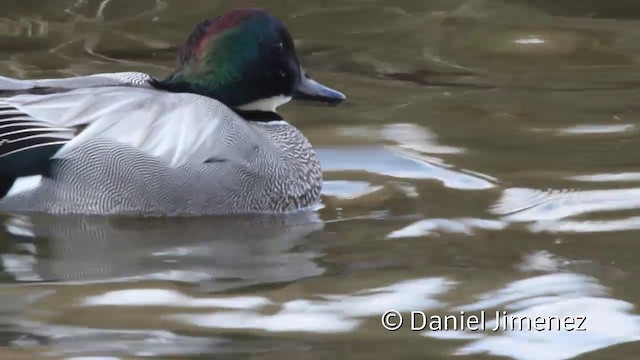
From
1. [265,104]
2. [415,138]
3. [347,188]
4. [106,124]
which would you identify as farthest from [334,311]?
[415,138]

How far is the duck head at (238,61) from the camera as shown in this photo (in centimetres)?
680

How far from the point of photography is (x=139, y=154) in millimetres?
6238

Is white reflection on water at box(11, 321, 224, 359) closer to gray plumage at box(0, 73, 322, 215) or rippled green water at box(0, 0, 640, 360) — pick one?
rippled green water at box(0, 0, 640, 360)

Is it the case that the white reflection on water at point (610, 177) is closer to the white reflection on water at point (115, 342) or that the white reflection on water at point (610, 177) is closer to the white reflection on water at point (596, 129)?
the white reflection on water at point (596, 129)

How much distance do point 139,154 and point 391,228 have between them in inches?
42.6

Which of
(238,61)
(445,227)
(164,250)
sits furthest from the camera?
(238,61)

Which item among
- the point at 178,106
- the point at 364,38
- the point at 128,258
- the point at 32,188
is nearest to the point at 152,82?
the point at 178,106

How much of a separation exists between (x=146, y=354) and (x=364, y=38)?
5.79 meters

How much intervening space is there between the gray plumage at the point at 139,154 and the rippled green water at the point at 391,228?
0.11 m

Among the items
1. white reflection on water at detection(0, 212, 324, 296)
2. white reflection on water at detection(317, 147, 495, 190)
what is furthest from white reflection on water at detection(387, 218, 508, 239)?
white reflection on water at detection(317, 147, 495, 190)

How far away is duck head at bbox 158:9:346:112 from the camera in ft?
22.3

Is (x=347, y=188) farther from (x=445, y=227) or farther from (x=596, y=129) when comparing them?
(x=596, y=129)

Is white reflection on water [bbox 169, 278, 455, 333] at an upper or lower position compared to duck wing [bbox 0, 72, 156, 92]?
lower

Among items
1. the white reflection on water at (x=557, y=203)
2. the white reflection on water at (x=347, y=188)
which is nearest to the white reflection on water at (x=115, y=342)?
the white reflection on water at (x=557, y=203)
